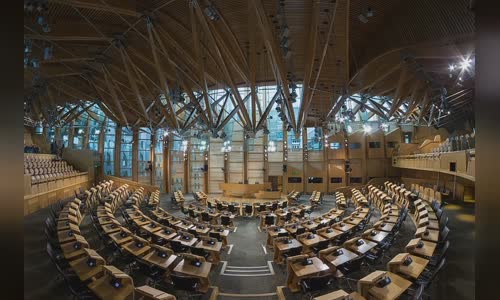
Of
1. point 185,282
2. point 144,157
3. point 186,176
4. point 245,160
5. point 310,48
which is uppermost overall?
point 310,48

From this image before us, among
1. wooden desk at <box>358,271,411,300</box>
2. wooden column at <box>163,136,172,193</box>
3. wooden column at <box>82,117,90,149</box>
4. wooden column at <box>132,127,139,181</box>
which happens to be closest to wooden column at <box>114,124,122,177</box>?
wooden column at <box>132,127,139,181</box>

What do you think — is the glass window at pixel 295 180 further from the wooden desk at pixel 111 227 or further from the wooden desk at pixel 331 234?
the wooden desk at pixel 111 227

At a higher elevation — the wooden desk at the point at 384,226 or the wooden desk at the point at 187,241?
the wooden desk at the point at 384,226

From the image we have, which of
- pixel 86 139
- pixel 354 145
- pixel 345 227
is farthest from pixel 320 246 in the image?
pixel 86 139

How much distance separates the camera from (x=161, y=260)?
8273 mm

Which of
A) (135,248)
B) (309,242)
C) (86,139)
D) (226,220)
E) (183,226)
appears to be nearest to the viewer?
(135,248)

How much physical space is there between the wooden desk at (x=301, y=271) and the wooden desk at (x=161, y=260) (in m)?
3.85

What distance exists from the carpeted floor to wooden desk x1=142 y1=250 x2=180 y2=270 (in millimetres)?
831

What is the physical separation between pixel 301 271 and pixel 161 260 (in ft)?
14.8

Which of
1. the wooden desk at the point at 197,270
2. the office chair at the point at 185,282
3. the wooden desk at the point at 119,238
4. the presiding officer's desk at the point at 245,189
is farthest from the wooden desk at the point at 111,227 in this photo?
the presiding officer's desk at the point at 245,189

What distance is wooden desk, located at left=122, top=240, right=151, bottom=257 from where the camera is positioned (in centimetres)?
850

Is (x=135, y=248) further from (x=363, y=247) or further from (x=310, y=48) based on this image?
(x=310, y=48)

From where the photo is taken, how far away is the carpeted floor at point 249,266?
7.01 m
